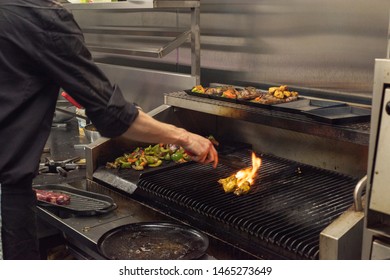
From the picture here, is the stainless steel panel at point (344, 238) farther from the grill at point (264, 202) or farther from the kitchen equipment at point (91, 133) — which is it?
the kitchen equipment at point (91, 133)

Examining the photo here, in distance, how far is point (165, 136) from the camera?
1.77 m

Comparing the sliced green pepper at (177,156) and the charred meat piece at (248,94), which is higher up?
the charred meat piece at (248,94)

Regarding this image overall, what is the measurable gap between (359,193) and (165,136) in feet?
2.17

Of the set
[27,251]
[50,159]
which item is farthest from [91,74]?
[50,159]

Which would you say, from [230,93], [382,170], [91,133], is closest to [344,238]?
[382,170]

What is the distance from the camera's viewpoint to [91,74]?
5.13 feet

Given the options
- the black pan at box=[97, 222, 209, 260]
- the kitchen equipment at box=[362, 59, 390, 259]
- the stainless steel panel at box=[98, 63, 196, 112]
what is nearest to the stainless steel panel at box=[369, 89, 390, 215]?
the kitchen equipment at box=[362, 59, 390, 259]

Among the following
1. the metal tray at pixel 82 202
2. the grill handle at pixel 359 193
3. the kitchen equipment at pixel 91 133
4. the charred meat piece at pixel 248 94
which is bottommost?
the metal tray at pixel 82 202

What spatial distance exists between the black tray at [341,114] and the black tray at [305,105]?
0.17ft

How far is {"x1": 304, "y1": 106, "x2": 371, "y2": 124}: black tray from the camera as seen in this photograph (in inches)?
77.1

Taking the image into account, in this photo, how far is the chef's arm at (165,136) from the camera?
169cm

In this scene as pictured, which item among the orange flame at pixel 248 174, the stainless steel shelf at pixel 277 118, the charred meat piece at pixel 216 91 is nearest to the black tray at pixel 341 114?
the stainless steel shelf at pixel 277 118

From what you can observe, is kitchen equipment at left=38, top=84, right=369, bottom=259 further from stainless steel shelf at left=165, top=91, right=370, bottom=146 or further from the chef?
the chef

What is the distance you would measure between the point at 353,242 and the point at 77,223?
3.69ft
